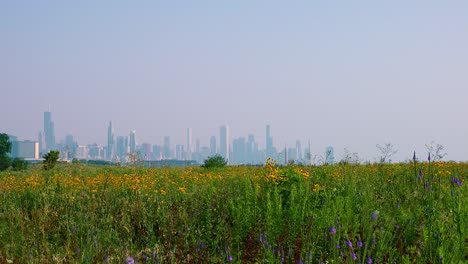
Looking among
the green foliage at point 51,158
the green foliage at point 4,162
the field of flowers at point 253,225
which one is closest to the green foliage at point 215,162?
the green foliage at point 51,158

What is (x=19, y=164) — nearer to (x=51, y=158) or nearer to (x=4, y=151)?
(x=4, y=151)

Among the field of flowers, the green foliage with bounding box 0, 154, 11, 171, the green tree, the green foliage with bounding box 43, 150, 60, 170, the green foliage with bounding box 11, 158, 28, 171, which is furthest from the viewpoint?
the green tree

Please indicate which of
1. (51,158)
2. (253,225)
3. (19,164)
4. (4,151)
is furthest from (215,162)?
(253,225)

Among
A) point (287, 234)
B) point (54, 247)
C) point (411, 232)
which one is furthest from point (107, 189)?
point (411, 232)

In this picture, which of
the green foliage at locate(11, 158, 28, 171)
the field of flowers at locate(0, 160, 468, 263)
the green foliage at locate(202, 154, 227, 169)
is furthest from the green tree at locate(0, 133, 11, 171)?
the field of flowers at locate(0, 160, 468, 263)

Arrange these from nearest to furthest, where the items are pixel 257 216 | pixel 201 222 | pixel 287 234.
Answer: pixel 287 234 → pixel 257 216 → pixel 201 222

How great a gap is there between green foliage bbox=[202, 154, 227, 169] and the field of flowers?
9.53 metres

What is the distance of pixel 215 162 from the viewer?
64.0ft

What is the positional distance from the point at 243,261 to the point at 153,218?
216 centimetres

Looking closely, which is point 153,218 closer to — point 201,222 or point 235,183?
point 201,222

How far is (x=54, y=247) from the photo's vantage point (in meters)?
6.30

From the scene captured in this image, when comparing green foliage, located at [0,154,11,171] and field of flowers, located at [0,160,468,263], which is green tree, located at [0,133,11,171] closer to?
green foliage, located at [0,154,11,171]

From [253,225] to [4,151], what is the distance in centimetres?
2324

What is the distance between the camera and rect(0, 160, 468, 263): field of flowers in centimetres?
451
